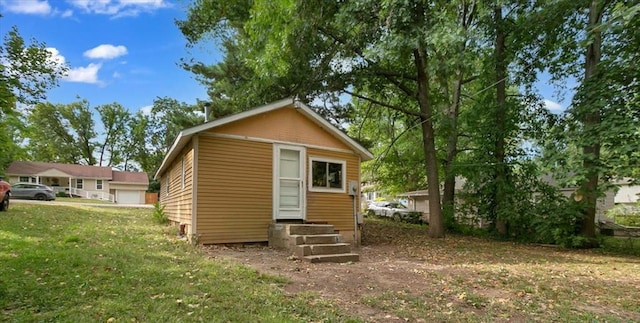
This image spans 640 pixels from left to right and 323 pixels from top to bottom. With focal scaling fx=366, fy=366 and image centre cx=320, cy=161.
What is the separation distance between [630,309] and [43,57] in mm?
7884

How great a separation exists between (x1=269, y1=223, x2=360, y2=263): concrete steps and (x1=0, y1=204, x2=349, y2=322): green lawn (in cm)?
177

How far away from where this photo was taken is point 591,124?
9430mm

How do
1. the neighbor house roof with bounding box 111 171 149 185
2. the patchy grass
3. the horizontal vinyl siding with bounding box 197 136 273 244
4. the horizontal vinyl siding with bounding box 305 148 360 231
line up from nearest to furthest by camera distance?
the patchy grass, the horizontal vinyl siding with bounding box 197 136 273 244, the horizontal vinyl siding with bounding box 305 148 360 231, the neighbor house roof with bounding box 111 171 149 185

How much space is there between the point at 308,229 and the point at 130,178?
1533 inches

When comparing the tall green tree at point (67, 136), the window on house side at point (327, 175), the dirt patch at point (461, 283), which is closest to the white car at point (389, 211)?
the window on house side at point (327, 175)

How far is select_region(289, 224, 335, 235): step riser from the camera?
836 centimetres

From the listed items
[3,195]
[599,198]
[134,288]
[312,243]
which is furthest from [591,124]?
[3,195]

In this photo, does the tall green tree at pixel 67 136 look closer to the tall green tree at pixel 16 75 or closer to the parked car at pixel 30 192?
the parked car at pixel 30 192

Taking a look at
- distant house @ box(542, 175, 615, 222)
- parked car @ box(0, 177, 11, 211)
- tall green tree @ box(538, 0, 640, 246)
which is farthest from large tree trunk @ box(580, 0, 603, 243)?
parked car @ box(0, 177, 11, 211)

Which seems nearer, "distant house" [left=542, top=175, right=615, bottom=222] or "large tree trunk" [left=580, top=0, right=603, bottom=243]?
"large tree trunk" [left=580, top=0, right=603, bottom=243]

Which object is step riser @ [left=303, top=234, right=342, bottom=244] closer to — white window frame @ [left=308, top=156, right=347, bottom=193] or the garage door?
white window frame @ [left=308, top=156, right=347, bottom=193]

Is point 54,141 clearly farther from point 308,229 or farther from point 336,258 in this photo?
point 336,258

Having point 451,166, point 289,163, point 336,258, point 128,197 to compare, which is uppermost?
point 451,166

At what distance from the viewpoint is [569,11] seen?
1120 centimetres
